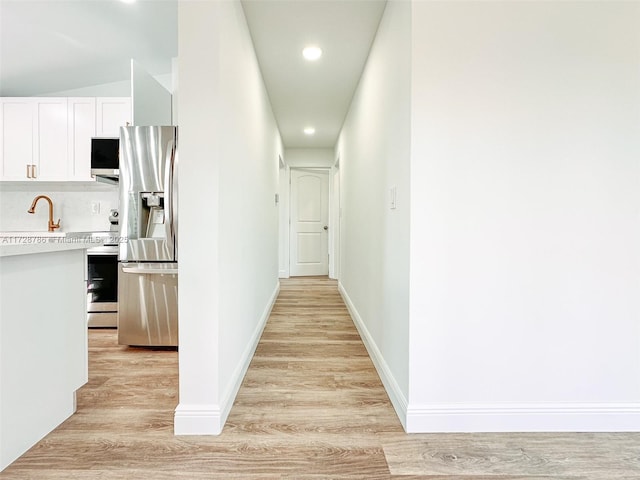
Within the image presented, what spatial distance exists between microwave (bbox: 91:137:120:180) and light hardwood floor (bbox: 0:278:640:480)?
1.67 meters

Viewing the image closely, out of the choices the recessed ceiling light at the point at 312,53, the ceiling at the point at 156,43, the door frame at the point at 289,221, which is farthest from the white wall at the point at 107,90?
the door frame at the point at 289,221

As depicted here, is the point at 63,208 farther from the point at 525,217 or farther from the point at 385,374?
the point at 525,217

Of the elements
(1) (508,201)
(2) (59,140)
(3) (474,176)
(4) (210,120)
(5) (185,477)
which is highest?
Result: (2) (59,140)

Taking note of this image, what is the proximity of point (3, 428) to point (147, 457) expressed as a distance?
0.54 m

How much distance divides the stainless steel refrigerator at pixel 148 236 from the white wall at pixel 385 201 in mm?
1448

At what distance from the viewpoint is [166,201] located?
2.24 meters

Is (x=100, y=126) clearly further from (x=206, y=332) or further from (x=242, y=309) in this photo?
(x=206, y=332)

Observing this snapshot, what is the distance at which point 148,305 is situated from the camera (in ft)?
7.77

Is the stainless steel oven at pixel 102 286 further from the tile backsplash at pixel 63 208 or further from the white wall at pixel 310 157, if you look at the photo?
the white wall at pixel 310 157

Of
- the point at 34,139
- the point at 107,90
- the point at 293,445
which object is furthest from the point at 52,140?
the point at 293,445

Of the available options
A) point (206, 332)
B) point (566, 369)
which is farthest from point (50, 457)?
point (566, 369)

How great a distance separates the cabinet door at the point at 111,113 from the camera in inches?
125

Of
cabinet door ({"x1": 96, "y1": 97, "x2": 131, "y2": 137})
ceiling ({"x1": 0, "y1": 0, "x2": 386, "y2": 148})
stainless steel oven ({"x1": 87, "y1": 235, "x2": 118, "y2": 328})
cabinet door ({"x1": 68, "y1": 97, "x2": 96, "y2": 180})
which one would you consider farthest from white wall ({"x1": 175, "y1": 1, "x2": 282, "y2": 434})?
cabinet door ({"x1": 68, "y1": 97, "x2": 96, "y2": 180})

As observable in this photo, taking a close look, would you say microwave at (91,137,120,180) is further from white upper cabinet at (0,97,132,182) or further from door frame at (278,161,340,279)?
door frame at (278,161,340,279)
